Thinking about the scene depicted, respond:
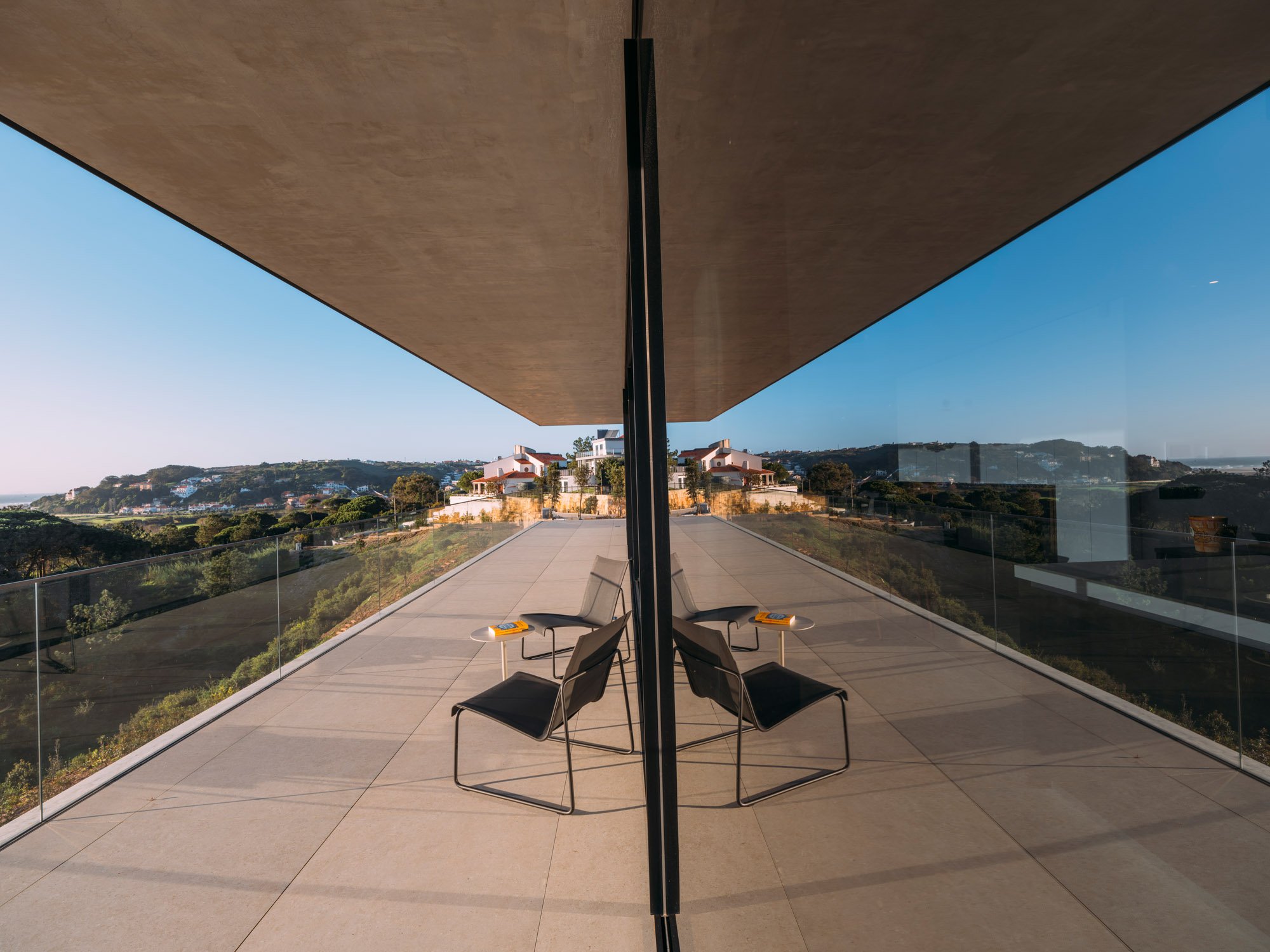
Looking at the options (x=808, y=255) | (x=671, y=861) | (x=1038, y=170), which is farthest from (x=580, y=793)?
(x=1038, y=170)

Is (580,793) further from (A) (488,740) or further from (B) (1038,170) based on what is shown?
(B) (1038,170)

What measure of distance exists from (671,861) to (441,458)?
12.8 m

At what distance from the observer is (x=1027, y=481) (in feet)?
2.00

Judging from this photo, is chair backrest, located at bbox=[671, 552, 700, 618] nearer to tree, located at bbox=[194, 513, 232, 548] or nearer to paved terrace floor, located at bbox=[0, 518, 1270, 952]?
paved terrace floor, located at bbox=[0, 518, 1270, 952]

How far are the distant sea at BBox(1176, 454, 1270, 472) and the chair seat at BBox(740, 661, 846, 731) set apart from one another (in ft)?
2.30

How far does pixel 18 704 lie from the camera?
2781mm

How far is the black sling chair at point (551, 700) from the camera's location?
2504 millimetres

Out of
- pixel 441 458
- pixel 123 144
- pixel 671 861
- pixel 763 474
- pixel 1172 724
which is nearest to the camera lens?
pixel 1172 724

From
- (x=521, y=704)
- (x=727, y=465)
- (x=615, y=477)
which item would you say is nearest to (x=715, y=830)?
(x=727, y=465)

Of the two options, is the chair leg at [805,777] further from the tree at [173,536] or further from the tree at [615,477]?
the tree at [173,536]

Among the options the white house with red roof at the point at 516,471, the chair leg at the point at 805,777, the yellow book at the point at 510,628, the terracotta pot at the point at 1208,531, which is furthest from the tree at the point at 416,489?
the terracotta pot at the point at 1208,531

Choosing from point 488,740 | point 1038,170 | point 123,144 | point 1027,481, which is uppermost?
point 123,144

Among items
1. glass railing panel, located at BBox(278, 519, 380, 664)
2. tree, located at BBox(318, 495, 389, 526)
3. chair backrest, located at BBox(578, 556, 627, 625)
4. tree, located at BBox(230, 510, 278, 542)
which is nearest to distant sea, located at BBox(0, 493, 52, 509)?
tree, located at BBox(230, 510, 278, 542)

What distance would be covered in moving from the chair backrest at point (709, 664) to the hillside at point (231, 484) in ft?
28.4
